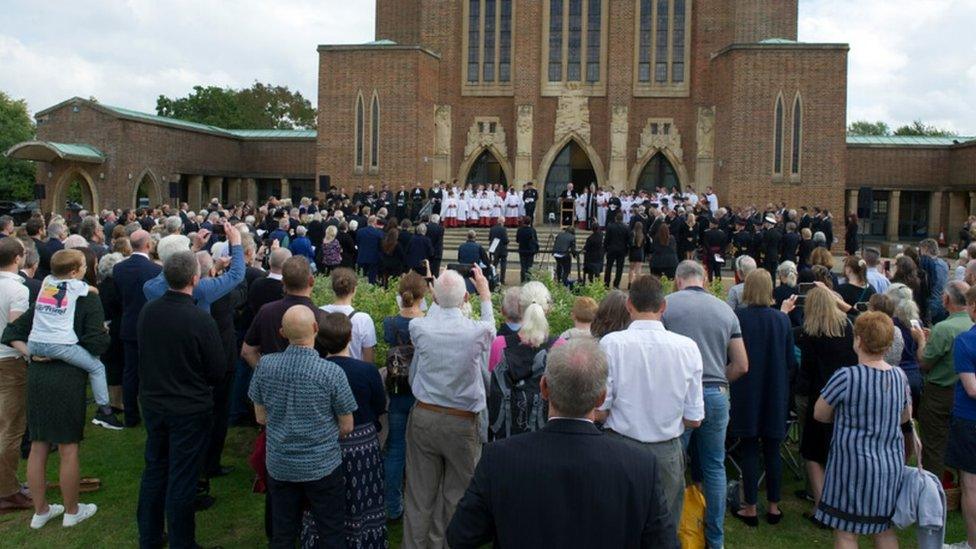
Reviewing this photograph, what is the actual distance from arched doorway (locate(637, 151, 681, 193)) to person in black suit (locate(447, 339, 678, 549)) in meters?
28.0

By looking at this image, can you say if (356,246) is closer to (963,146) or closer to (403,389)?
(403,389)

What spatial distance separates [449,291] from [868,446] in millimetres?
2588

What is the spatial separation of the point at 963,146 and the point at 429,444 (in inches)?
1239

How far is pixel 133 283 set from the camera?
25.6 feet

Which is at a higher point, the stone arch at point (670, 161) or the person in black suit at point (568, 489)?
the stone arch at point (670, 161)

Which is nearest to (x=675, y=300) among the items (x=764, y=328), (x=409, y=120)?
(x=764, y=328)

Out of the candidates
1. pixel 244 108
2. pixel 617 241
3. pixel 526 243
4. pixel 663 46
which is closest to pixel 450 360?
pixel 526 243

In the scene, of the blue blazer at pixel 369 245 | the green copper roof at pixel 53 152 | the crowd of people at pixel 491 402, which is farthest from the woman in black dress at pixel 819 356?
the green copper roof at pixel 53 152

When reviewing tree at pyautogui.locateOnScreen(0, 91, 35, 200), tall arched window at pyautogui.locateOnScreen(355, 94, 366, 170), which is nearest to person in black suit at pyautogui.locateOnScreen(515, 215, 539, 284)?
tall arched window at pyautogui.locateOnScreen(355, 94, 366, 170)

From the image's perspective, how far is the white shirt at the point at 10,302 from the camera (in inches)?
243

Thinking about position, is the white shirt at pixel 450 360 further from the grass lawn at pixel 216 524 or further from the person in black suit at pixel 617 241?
the person in black suit at pixel 617 241

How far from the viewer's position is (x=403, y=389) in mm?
5699

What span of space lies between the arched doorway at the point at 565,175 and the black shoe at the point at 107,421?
23608 mm

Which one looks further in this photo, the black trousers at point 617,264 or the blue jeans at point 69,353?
the black trousers at point 617,264
